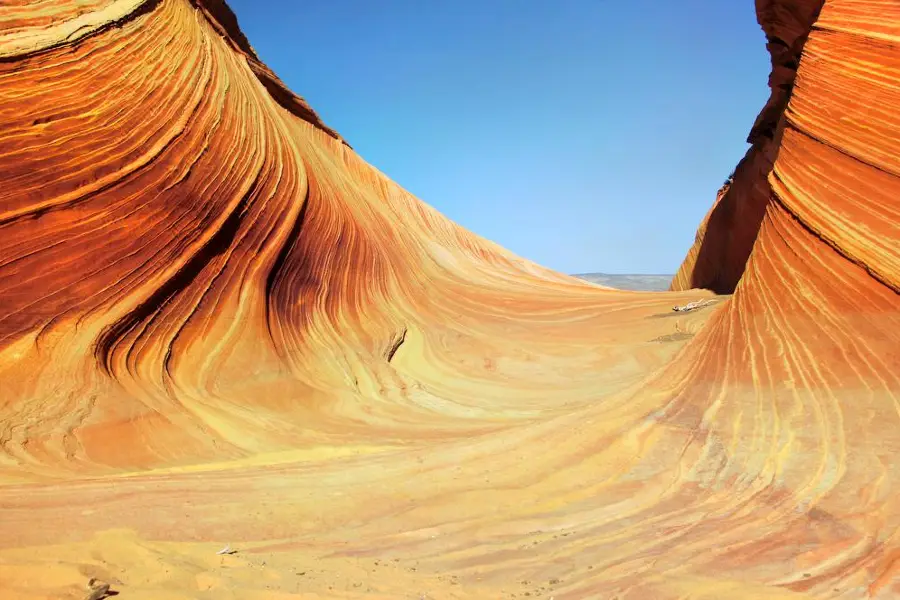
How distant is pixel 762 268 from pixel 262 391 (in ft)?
17.6

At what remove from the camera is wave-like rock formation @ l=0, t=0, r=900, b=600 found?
3326 mm

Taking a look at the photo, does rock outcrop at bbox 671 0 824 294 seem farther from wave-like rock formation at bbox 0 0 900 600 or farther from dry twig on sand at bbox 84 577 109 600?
dry twig on sand at bbox 84 577 109 600

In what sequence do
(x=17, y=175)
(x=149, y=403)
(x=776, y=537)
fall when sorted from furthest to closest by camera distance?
1. (x=17, y=175)
2. (x=149, y=403)
3. (x=776, y=537)

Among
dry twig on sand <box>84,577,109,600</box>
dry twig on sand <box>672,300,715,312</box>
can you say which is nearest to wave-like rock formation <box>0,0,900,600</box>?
dry twig on sand <box>84,577,109,600</box>

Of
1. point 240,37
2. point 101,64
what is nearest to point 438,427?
point 101,64

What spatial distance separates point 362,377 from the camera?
893 cm

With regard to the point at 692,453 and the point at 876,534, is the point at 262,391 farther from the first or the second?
the point at 876,534

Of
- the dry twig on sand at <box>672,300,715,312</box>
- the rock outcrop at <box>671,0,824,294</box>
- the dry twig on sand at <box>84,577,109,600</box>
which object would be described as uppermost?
the rock outcrop at <box>671,0,824,294</box>

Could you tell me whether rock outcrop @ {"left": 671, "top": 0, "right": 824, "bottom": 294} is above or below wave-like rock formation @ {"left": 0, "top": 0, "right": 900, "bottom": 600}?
above

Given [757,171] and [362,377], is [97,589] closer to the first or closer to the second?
[362,377]

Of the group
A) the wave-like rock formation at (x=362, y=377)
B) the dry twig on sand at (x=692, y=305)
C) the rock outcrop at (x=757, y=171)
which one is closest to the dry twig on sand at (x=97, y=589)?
the wave-like rock formation at (x=362, y=377)

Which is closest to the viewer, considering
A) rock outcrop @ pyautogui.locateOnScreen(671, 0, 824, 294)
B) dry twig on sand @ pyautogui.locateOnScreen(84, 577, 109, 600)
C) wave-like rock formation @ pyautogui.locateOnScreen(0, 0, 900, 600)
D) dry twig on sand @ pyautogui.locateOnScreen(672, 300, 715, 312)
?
dry twig on sand @ pyautogui.locateOnScreen(84, 577, 109, 600)

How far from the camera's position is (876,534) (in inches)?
134

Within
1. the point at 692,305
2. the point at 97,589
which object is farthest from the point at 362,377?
the point at 692,305
